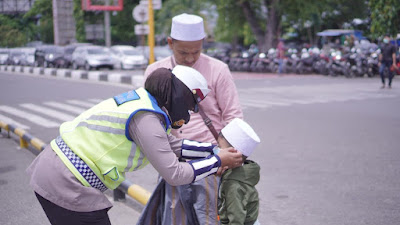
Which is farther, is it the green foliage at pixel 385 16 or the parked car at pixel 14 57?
the parked car at pixel 14 57

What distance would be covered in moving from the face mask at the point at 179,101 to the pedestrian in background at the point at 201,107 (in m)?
0.64

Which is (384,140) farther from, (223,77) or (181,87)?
(181,87)

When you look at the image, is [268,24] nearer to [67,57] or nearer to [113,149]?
[67,57]

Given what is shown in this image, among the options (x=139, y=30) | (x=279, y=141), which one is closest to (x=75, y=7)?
(x=139, y=30)

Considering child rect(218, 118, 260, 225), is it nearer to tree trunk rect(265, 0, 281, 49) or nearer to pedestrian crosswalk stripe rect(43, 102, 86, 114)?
pedestrian crosswalk stripe rect(43, 102, 86, 114)

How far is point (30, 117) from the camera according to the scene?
11227 mm

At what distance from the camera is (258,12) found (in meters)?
32.6

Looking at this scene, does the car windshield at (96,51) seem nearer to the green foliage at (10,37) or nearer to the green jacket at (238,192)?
the green foliage at (10,37)

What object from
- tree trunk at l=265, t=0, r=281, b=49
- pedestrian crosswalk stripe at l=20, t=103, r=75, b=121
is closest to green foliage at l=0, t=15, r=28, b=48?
tree trunk at l=265, t=0, r=281, b=49

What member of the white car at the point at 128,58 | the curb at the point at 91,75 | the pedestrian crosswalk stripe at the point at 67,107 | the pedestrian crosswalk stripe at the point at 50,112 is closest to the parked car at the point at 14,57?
the curb at the point at 91,75

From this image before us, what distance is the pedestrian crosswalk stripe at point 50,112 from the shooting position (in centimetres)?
1101

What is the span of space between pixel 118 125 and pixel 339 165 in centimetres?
458

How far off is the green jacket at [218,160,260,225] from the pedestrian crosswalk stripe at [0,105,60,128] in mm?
7564

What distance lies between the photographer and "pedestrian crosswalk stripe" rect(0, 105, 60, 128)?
1016cm
